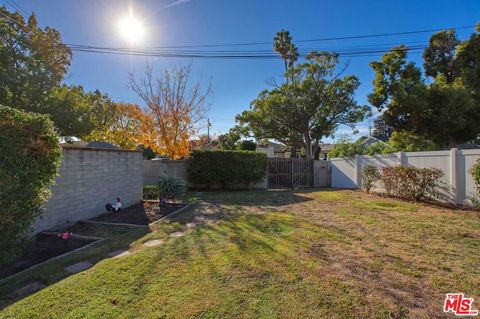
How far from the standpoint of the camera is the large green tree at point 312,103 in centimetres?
1772

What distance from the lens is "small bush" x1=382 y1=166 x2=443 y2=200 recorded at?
27.2 ft

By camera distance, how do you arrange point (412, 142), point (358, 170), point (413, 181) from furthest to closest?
1. point (412, 142)
2. point (358, 170)
3. point (413, 181)

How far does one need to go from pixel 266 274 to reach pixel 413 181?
8.24m

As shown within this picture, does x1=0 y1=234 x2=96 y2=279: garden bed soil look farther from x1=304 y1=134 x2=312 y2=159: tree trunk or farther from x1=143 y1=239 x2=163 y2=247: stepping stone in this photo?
x1=304 y1=134 x2=312 y2=159: tree trunk

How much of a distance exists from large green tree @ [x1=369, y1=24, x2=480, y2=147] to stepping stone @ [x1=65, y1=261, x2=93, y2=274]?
42.4 ft

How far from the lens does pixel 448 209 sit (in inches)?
289

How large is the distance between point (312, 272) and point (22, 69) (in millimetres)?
14752

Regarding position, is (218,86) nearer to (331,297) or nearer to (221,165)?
(221,165)

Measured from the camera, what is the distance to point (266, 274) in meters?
3.07

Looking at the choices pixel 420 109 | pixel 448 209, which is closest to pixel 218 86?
pixel 420 109

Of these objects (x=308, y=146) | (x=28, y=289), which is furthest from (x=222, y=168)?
(x=28, y=289)

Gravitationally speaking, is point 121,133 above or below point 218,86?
below

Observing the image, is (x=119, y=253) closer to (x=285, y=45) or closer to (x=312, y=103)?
(x=312, y=103)

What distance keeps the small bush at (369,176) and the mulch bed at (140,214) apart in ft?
28.2
